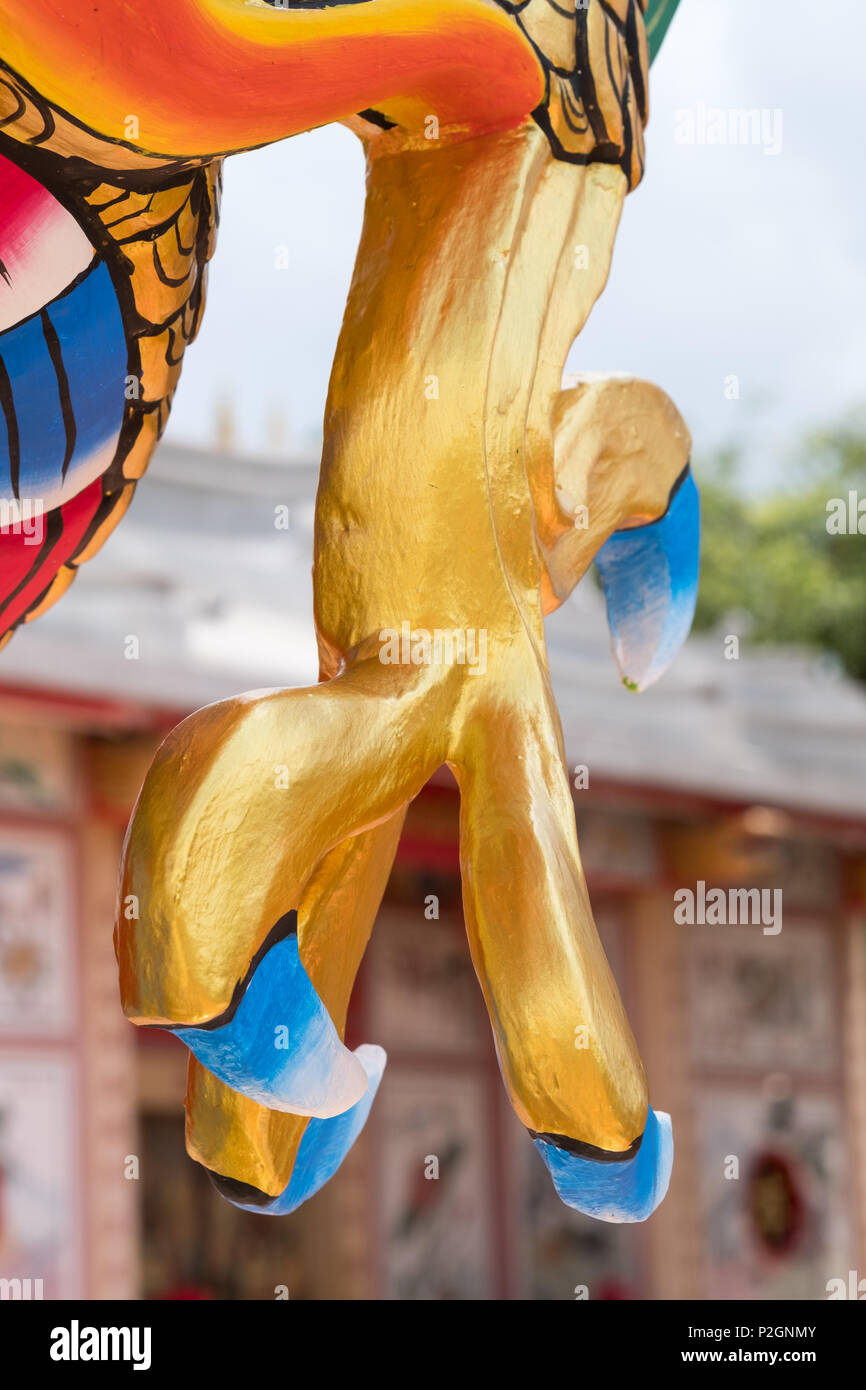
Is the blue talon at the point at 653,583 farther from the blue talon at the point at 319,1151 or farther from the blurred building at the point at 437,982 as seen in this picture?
the blurred building at the point at 437,982

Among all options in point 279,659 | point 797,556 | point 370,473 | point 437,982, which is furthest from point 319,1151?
point 797,556

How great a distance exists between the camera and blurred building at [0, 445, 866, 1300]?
4047 mm

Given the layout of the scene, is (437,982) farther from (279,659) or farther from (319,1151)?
(319,1151)

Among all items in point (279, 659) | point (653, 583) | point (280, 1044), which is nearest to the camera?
point (280, 1044)

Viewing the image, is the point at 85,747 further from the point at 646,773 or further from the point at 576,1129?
the point at 576,1129

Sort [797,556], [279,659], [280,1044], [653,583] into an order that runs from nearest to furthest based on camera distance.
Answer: [280,1044]
[653,583]
[279,659]
[797,556]

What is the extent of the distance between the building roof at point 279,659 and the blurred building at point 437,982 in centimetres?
1

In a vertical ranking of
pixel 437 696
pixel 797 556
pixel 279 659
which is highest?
pixel 797 556

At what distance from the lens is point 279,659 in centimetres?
469

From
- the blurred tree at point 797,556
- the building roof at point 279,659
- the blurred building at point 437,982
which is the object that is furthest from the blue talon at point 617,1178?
the blurred tree at point 797,556

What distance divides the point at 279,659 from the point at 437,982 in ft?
3.95
